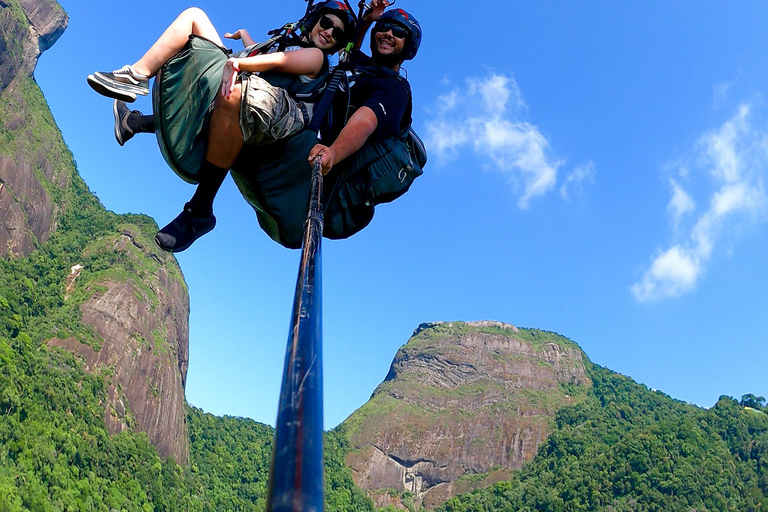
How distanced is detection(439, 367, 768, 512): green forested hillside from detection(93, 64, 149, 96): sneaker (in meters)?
114

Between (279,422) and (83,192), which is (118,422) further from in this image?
(279,422)

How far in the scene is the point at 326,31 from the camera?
3.57 m

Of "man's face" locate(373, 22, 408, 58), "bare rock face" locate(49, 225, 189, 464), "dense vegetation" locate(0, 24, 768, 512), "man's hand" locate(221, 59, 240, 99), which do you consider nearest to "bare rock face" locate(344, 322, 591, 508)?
"dense vegetation" locate(0, 24, 768, 512)

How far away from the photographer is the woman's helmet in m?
3.57

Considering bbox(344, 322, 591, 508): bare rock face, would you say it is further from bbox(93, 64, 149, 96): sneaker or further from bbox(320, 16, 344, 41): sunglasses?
bbox(93, 64, 149, 96): sneaker

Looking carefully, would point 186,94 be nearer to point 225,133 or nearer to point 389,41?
point 225,133

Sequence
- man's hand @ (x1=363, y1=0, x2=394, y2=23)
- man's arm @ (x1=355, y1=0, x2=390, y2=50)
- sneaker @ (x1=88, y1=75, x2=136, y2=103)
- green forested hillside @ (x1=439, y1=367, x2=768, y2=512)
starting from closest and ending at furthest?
sneaker @ (x1=88, y1=75, x2=136, y2=103), man's arm @ (x1=355, y1=0, x2=390, y2=50), man's hand @ (x1=363, y1=0, x2=394, y2=23), green forested hillside @ (x1=439, y1=367, x2=768, y2=512)

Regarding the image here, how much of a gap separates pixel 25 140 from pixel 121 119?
4507 inches

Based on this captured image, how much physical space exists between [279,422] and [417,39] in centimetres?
318

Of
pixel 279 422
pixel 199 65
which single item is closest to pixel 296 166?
pixel 199 65

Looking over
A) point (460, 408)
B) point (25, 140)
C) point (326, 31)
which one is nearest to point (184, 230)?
point (326, 31)

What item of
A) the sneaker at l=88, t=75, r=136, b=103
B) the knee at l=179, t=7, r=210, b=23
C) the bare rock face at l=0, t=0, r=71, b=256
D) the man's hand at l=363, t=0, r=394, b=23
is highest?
the bare rock face at l=0, t=0, r=71, b=256

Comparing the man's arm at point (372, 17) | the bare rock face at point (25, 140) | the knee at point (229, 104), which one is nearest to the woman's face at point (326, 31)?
the man's arm at point (372, 17)

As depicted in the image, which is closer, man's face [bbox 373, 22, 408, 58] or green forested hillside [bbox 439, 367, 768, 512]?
man's face [bbox 373, 22, 408, 58]
